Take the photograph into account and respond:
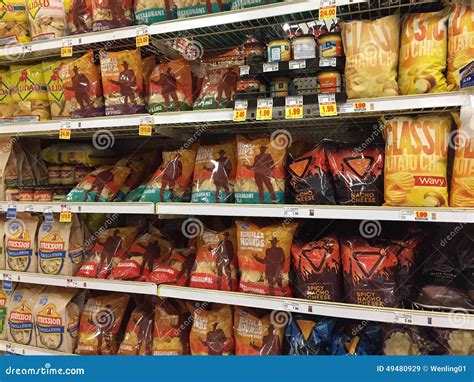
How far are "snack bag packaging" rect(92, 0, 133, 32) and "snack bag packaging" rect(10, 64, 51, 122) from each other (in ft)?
1.78

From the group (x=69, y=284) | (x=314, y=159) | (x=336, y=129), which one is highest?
(x=336, y=129)

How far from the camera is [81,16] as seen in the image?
6.37ft

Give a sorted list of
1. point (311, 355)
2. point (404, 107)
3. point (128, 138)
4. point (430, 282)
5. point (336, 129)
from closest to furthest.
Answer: point (404, 107) → point (430, 282) → point (311, 355) → point (336, 129) → point (128, 138)

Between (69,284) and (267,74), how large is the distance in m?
1.49

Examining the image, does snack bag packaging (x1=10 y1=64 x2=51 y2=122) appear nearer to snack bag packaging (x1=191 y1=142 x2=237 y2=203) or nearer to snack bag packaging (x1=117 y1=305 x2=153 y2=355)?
snack bag packaging (x1=191 y1=142 x2=237 y2=203)

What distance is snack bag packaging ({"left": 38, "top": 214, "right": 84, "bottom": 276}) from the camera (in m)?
2.05

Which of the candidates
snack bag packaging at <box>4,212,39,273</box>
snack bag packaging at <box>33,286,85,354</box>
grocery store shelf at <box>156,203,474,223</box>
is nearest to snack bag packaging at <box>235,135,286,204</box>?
grocery store shelf at <box>156,203,474,223</box>

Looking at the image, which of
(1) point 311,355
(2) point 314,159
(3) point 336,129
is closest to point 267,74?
(2) point 314,159

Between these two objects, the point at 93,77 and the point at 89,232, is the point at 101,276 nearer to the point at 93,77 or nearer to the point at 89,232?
the point at 89,232

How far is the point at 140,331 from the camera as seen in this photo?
196 cm

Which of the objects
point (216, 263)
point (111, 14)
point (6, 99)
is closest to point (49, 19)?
point (111, 14)

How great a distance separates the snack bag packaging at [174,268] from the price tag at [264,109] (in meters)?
0.85

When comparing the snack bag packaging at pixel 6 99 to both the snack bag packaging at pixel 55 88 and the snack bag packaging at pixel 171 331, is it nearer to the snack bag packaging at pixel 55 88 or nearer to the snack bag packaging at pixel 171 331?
the snack bag packaging at pixel 55 88

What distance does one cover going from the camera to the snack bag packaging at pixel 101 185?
6.61 ft
